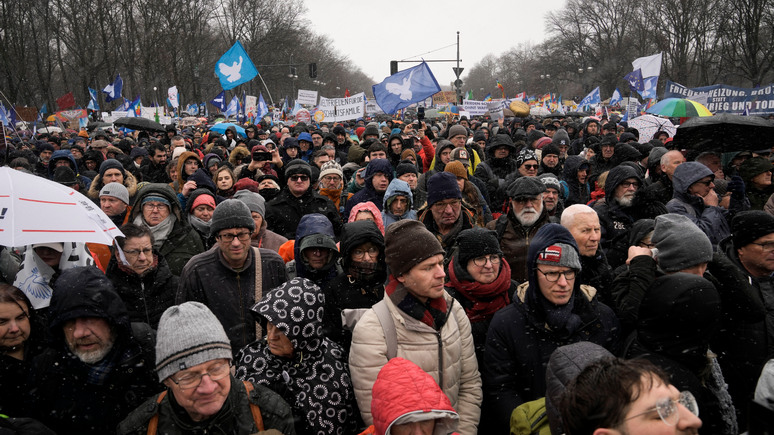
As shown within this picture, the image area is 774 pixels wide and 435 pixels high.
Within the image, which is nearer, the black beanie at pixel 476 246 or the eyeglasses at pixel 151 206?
the black beanie at pixel 476 246

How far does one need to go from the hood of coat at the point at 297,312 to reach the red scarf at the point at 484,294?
103 centimetres

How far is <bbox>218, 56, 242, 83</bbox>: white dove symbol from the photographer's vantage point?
12461 millimetres

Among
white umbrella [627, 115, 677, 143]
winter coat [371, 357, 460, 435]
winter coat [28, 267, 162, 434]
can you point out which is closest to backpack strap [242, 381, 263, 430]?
winter coat [371, 357, 460, 435]

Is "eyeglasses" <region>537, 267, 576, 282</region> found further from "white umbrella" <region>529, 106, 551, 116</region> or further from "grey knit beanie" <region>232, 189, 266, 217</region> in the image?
"white umbrella" <region>529, 106, 551, 116</region>

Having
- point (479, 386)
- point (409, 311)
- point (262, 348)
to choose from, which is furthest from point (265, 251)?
point (479, 386)

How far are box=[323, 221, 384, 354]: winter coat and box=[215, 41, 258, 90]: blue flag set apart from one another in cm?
1001

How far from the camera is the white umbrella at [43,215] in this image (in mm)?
2445

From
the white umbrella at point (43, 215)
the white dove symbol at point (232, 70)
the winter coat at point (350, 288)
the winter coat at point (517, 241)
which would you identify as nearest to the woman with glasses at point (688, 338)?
the winter coat at point (350, 288)

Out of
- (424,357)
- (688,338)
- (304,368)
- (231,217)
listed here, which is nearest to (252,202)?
(231,217)

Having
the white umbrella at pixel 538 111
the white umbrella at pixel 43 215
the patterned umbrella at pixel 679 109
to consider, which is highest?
the white umbrella at pixel 538 111

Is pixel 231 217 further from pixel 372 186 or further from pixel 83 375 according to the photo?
pixel 372 186

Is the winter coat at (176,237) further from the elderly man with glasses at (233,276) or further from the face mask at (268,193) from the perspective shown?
the face mask at (268,193)

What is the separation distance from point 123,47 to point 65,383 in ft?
148

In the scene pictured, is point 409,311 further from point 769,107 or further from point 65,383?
point 769,107
